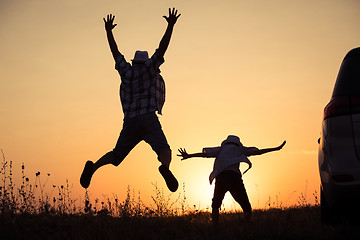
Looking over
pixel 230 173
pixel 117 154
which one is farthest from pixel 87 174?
pixel 230 173

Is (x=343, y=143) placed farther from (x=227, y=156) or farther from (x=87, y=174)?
(x=87, y=174)

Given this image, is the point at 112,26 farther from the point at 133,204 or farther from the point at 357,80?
the point at 357,80

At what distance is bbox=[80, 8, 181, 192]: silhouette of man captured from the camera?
7.03m

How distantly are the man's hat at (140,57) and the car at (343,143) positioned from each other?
324cm

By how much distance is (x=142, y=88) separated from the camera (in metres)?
7.07

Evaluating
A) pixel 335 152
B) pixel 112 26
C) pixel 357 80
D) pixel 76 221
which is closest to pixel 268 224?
pixel 335 152

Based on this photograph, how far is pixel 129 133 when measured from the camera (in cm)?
716

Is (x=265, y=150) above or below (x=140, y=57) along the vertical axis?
below

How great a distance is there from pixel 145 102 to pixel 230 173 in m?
1.67

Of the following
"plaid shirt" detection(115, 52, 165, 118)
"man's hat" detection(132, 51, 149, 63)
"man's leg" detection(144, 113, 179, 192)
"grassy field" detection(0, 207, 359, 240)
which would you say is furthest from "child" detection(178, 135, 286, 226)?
"man's hat" detection(132, 51, 149, 63)

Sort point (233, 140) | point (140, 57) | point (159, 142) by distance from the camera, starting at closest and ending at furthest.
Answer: point (159, 142)
point (233, 140)
point (140, 57)

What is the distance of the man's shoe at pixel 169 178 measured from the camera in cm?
709

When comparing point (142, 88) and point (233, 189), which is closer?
point (233, 189)

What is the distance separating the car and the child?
76.4 inches
